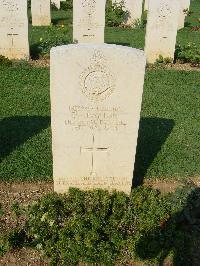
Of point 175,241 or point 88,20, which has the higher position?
point 88,20

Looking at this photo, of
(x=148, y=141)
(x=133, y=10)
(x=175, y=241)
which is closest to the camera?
(x=175, y=241)

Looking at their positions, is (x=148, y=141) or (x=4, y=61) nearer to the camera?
(x=148, y=141)

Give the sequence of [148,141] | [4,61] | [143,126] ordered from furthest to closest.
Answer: [4,61] < [143,126] < [148,141]

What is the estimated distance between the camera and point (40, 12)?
17406mm

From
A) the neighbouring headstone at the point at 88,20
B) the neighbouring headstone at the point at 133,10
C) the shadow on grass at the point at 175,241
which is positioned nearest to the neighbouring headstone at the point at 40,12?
the neighbouring headstone at the point at 133,10

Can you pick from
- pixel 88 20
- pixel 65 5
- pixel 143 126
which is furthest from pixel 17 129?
pixel 65 5

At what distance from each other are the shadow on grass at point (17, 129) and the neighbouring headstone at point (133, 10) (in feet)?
38.6

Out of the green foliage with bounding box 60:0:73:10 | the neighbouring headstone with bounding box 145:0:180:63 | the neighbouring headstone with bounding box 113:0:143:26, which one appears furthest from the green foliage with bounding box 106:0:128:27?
the neighbouring headstone with bounding box 145:0:180:63

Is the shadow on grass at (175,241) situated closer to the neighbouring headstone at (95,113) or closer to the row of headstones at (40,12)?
the neighbouring headstone at (95,113)

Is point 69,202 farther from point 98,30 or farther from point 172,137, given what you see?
point 98,30

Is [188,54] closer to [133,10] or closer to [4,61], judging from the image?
[4,61]

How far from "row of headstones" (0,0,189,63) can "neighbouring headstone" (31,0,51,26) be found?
5.04 m

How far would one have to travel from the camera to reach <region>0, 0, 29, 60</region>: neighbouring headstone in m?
11.4

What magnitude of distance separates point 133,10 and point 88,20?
655 centimetres
